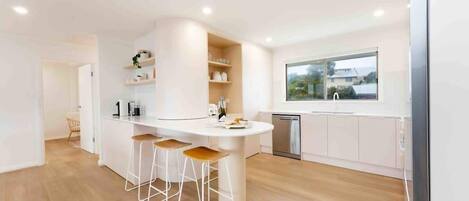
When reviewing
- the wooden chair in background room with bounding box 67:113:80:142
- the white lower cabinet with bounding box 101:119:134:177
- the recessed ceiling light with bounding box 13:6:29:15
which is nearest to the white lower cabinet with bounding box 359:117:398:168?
the white lower cabinet with bounding box 101:119:134:177

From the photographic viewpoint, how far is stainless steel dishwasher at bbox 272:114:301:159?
3.78m

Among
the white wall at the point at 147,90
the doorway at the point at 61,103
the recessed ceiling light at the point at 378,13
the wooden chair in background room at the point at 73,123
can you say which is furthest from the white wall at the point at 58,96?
the recessed ceiling light at the point at 378,13

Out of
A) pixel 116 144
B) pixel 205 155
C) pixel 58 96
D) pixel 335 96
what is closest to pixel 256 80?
pixel 335 96

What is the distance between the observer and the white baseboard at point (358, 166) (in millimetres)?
2920

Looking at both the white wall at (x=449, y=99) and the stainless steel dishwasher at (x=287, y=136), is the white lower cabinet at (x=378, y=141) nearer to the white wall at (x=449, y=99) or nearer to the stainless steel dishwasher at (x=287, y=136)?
the stainless steel dishwasher at (x=287, y=136)

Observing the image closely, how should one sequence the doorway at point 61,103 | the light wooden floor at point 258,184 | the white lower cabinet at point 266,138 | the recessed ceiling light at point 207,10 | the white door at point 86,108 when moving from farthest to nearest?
the doorway at point 61,103
the white door at point 86,108
the white lower cabinet at point 266,138
the recessed ceiling light at point 207,10
the light wooden floor at point 258,184

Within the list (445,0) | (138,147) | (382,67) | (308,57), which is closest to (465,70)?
(445,0)

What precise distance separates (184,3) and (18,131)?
3.64 metres

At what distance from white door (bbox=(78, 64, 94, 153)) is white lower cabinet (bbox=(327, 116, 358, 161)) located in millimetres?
4677

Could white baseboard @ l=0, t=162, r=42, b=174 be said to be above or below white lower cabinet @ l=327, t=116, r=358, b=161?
below

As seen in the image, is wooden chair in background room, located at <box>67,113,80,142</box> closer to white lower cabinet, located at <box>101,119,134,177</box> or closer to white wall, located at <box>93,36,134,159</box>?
white wall, located at <box>93,36,134,159</box>

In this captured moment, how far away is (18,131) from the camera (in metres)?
3.44

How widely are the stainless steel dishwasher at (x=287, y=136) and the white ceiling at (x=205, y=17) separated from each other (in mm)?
1579

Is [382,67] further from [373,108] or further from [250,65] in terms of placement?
[250,65]
